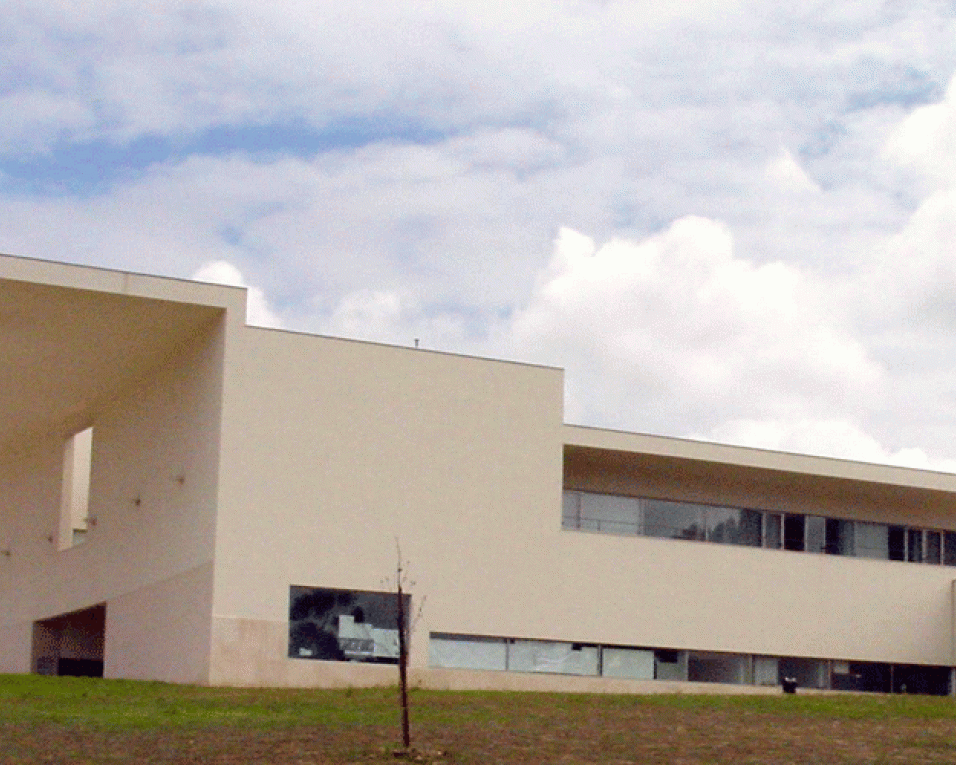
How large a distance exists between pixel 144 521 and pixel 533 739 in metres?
16.8

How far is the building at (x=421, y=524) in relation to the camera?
1193 inches

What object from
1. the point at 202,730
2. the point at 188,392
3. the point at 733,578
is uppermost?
the point at 188,392

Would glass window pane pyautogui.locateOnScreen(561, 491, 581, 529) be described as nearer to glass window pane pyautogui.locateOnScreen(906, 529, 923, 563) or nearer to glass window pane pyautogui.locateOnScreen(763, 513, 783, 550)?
glass window pane pyautogui.locateOnScreen(763, 513, 783, 550)

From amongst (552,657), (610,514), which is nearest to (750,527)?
(610,514)

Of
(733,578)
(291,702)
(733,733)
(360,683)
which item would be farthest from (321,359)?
(733,733)

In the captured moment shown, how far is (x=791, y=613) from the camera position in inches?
1395

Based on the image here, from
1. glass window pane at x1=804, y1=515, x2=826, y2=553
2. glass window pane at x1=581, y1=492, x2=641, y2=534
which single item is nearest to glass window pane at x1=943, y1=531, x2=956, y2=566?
glass window pane at x1=804, y1=515, x2=826, y2=553

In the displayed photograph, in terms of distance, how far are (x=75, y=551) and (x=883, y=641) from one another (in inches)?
740

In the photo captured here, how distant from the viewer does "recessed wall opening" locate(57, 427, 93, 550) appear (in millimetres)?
41625

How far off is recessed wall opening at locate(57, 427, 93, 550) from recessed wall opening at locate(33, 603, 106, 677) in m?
2.39

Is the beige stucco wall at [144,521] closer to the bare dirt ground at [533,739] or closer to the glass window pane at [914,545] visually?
the bare dirt ground at [533,739]

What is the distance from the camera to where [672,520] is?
36.8 m

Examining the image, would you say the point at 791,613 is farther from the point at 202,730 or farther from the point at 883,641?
the point at 202,730

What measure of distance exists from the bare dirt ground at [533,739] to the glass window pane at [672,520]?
40.7 ft
